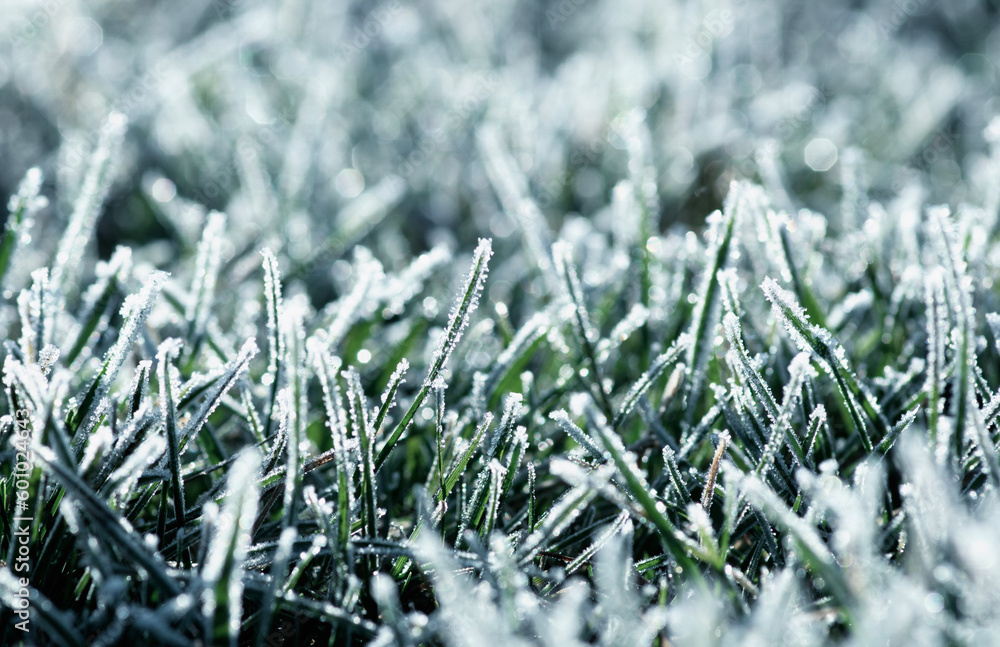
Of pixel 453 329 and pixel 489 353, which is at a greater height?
pixel 453 329

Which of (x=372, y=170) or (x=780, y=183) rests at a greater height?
(x=372, y=170)

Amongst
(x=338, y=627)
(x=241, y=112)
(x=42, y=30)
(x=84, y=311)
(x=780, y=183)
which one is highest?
(x=42, y=30)

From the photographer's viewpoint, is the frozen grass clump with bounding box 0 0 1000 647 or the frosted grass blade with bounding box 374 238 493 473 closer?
the frozen grass clump with bounding box 0 0 1000 647

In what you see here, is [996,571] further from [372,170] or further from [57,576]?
[372,170]

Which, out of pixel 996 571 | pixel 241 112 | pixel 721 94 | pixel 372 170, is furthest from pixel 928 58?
pixel 996 571

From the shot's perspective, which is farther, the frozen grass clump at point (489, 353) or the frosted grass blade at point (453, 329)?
the frosted grass blade at point (453, 329)

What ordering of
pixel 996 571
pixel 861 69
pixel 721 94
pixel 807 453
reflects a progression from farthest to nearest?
1. pixel 861 69
2. pixel 721 94
3. pixel 807 453
4. pixel 996 571

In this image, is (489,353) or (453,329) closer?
(453,329)

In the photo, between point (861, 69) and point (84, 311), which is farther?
point (861, 69)
